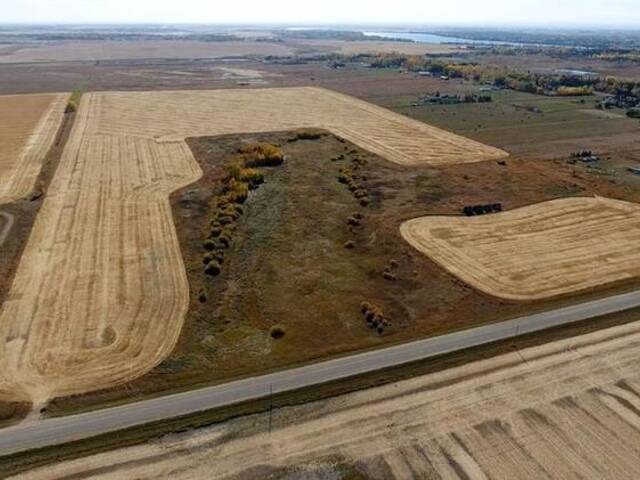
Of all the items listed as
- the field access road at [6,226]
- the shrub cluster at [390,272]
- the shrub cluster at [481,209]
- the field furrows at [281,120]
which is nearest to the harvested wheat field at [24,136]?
the field access road at [6,226]

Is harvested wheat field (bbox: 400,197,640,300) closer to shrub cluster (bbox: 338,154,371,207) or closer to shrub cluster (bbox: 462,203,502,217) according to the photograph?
shrub cluster (bbox: 462,203,502,217)

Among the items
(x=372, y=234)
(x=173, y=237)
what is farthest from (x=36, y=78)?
(x=372, y=234)

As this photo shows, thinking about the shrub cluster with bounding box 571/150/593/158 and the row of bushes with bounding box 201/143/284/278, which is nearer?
the row of bushes with bounding box 201/143/284/278

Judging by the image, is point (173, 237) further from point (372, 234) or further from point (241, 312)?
point (372, 234)

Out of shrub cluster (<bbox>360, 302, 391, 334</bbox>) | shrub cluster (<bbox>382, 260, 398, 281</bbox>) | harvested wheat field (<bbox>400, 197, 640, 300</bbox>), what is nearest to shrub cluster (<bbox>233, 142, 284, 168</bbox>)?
harvested wheat field (<bbox>400, 197, 640, 300</bbox>)

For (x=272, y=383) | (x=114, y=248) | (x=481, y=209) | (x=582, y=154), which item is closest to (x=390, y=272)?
(x=272, y=383)

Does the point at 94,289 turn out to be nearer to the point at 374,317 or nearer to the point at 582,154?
the point at 374,317

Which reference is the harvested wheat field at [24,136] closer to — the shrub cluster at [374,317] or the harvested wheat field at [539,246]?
the shrub cluster at [374,317]
